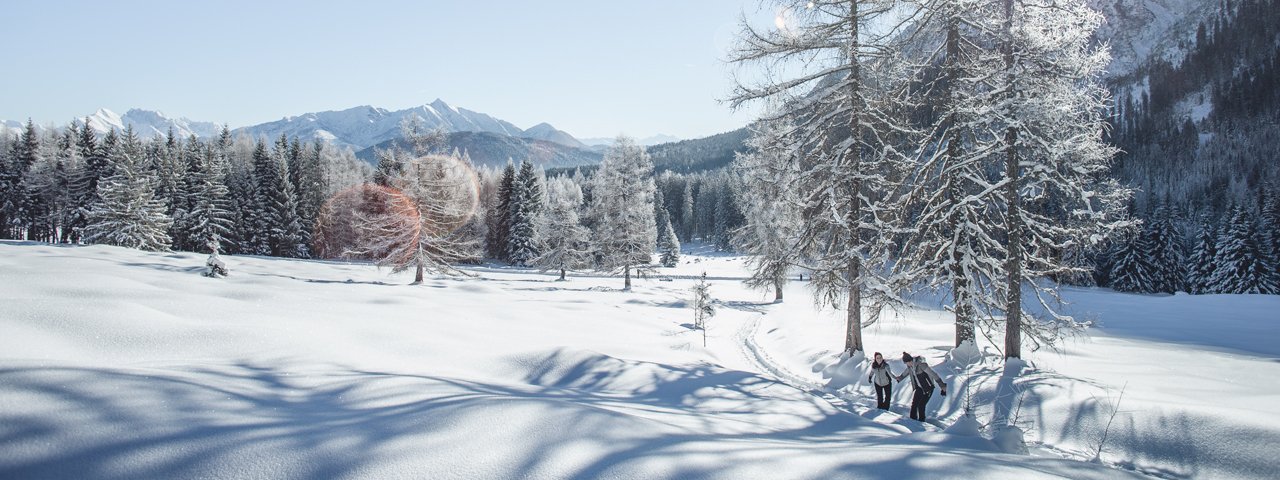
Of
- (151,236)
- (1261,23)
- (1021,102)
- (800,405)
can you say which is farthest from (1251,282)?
(1261,23)

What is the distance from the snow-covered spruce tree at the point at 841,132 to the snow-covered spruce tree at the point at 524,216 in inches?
1716

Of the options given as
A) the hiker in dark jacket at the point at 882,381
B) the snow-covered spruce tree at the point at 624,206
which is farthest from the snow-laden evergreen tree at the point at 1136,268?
the hiker in dark jacket at the point at 882,381

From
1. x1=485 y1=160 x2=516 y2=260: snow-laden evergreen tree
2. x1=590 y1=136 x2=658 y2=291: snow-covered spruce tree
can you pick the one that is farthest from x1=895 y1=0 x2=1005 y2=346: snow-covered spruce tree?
x1=485 y1=160 x2=516 y2=260: snow-laden evergreen tree

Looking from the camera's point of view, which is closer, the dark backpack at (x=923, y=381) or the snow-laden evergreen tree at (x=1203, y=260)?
the dark backpack at (x=923, y=381)

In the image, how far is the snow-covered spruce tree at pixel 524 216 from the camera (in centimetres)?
5412

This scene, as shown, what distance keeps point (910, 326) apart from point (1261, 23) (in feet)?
574

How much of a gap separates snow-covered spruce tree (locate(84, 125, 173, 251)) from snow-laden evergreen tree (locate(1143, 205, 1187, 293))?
3299 inches

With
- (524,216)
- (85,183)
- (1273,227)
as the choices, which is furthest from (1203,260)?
(85,183)

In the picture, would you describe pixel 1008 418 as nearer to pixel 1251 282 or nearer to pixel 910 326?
pixel 910 326

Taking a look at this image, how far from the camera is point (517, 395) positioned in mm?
7000

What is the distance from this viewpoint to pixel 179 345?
770 cm

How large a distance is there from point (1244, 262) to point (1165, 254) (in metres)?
4.86

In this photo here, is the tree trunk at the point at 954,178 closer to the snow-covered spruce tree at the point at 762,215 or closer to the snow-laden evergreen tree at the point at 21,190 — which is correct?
the snow-covered spruce tree at the point at 762,215

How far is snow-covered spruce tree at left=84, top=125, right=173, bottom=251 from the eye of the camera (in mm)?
36750
